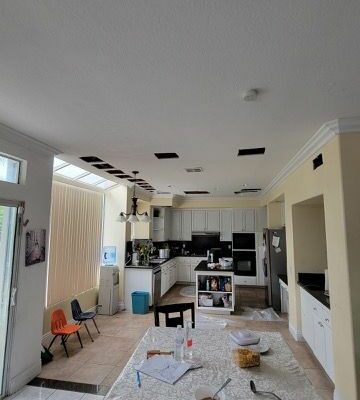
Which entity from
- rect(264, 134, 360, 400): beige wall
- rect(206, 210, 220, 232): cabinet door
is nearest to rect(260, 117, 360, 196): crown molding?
rect(264, 134, 360, 400): beige wall

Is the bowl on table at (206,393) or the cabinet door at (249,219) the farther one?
the cabinet door at (249,219)

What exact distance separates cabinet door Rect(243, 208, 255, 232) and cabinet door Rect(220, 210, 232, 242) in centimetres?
45

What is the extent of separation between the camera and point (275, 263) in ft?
18.1

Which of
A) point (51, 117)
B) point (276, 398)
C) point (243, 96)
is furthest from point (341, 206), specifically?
point (51, 117)

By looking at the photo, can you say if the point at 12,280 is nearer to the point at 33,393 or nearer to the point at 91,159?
the point at 33,393

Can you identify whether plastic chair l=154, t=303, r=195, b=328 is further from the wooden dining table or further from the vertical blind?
the vertical blind

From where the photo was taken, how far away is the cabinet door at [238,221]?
7745 millimetres

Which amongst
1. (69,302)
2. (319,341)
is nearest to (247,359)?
(319,341)

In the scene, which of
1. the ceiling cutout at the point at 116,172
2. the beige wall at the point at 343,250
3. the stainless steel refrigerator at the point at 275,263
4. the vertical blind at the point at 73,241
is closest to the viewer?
the beige wall at the point at 343,250

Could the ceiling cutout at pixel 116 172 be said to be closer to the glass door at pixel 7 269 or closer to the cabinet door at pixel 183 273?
the glass door at pixel 7 269

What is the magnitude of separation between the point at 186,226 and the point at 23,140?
5974 mm

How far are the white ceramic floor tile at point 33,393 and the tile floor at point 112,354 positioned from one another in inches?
1.3

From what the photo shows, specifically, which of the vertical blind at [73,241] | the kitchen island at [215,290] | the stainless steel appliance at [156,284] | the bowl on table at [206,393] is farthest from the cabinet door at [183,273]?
the bowl on table at [206,393]

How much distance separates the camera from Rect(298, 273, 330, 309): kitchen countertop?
3198mm
